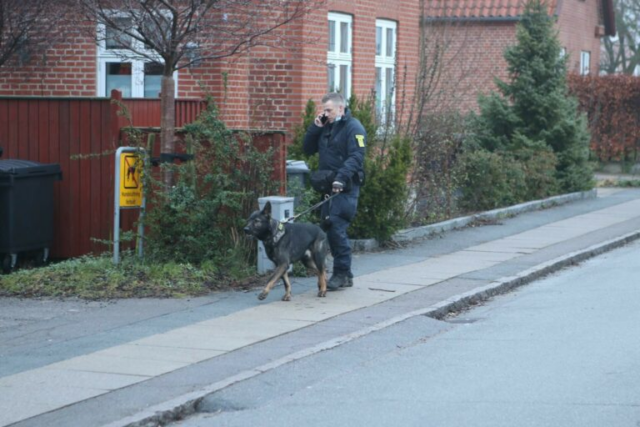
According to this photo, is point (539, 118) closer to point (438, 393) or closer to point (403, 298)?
point (403, 298)

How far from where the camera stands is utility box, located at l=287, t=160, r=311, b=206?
12516 millimetres

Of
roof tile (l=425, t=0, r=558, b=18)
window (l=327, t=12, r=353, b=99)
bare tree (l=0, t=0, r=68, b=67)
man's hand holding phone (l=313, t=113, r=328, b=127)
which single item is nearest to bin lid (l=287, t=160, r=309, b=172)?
man's hand holding phone (l=313, t=113, r=328, b=127)

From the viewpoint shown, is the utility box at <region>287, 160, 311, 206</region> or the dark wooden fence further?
the dark wooden fence

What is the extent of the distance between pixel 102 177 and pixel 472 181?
7244mm

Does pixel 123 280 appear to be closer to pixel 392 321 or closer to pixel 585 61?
pixel 392 321

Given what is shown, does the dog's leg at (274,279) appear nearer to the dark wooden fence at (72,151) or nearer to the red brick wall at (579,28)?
the dark wooden fence at (72,151)

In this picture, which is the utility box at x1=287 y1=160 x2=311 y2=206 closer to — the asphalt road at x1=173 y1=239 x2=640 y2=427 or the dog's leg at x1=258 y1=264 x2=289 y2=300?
the dog's leg at x1=258 y1=264 x2=289 y2=300

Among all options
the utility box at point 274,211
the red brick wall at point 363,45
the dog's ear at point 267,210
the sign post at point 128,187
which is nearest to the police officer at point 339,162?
the utility box at point 274,211

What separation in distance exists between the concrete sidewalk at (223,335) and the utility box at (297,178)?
115 cm

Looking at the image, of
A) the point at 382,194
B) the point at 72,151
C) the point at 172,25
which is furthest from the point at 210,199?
the point at 382,194

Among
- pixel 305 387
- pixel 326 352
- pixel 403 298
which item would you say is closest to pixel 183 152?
pixel 403 298

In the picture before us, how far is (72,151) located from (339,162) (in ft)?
12.7

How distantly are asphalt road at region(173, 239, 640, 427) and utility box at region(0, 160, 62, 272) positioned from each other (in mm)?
5115

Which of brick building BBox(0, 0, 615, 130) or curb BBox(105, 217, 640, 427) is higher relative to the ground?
brick building BBox(0, 0, 615, 130)
